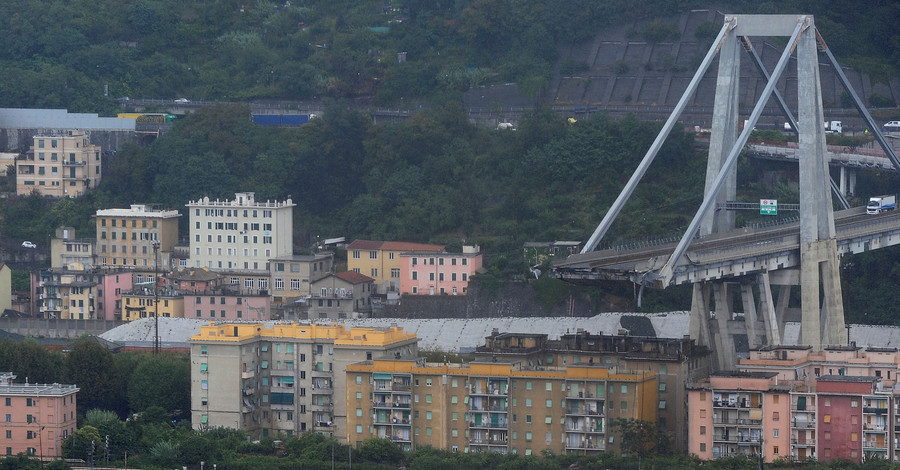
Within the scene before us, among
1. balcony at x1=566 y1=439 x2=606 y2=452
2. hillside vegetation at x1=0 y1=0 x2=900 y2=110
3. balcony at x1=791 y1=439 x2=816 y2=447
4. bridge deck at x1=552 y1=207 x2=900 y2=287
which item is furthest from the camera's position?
hillside vegetation at x1=0 y1=0 x2=900 y2=110

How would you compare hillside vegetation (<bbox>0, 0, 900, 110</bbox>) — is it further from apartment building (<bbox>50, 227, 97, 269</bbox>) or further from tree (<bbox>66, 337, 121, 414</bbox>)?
tree (<bbox>66, 337, 121, 414</bbox>)

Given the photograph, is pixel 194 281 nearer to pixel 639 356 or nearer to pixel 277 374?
pixel 277 374

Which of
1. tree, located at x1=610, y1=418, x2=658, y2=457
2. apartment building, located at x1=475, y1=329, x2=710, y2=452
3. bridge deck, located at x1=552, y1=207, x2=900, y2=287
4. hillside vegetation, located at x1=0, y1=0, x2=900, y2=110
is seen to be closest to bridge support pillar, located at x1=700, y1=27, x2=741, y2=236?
bridge deck, located at x1=552, y1=207, x2=900, y2=287

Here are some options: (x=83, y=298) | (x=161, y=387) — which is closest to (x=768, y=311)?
(x=161, y=387)

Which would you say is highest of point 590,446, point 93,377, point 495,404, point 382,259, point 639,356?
point 382,259

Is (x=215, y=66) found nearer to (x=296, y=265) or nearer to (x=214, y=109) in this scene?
(x=214, y=109)

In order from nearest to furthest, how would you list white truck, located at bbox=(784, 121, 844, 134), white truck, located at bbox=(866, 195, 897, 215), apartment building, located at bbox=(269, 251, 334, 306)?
white truck, located at bbox=(866, 195, 897, 215)
apartment building, located at bbox=(269, 251, 334, 306)
white truck, located at bbox=(784, 121, 844, 134)

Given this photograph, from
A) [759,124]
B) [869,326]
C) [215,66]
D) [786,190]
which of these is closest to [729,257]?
[869,326]
